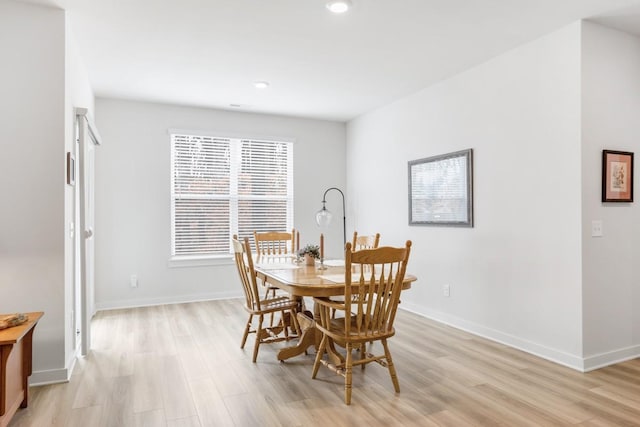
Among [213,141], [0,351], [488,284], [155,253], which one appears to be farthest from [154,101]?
[488,284]

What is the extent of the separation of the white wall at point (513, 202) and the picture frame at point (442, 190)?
0.27 ft

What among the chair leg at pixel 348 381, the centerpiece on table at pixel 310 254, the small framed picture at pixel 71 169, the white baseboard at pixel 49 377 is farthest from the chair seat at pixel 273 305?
the small framed picture at pixel 71 169

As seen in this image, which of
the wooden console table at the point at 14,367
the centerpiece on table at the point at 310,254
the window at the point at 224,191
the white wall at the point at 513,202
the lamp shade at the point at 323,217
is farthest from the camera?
the window at the point at 224,191

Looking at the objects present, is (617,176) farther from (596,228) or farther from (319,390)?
(319,390)

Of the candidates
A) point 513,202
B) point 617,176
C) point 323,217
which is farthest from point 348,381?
point 323,217

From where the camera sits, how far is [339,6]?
277cm

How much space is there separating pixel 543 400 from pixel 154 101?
497cm

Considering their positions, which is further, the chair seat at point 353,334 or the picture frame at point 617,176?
the picture frame at point 617,176

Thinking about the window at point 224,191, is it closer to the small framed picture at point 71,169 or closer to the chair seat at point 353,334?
the small framed picture at point 71,169

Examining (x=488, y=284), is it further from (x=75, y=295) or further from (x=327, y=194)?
(x=75, y=295)

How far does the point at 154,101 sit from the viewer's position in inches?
200

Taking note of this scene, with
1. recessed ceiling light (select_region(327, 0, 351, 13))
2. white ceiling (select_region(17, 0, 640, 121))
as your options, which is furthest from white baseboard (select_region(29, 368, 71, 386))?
recessed ceiling light (select_region(327, 0, 351, 13))

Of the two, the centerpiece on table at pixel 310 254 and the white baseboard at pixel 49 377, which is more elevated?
the centerpiece on table at pixel 310 254

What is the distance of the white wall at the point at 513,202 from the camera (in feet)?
10.1
